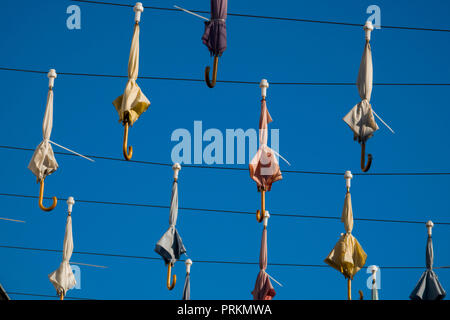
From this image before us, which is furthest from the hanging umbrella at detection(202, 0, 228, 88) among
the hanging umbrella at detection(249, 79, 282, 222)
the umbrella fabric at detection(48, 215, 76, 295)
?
the umbrella fabric at detection(48, 215, 76, 295)

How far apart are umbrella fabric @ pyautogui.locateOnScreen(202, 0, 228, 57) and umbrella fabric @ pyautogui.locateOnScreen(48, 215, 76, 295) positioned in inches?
140

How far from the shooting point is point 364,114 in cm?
980

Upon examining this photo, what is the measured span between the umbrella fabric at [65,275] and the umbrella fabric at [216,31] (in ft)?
11.6

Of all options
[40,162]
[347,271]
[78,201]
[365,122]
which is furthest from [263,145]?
[78,201]

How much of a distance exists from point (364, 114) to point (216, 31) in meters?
1.91

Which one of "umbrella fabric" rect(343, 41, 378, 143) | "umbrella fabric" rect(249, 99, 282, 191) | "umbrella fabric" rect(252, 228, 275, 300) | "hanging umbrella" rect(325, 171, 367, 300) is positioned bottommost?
"umbrella fabric" rect(252, 228, 275, 300)

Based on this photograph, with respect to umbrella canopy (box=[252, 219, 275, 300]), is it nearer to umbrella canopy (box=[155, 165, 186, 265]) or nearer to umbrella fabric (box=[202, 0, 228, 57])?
umbrella canopy (box=[155, 165, 186, 265])

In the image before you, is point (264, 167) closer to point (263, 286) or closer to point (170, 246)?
point (170, 246)

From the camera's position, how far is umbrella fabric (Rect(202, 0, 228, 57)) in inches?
372

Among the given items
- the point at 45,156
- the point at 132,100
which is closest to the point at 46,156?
the point at 45,156

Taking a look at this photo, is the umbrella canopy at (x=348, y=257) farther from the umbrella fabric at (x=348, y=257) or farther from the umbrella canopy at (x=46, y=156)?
the umbrella canopy at (x=46, y=156)
